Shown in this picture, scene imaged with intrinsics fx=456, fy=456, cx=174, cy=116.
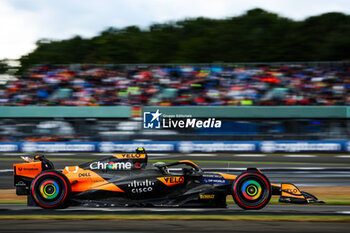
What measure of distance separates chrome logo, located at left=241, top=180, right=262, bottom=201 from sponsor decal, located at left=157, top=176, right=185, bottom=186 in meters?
1.19

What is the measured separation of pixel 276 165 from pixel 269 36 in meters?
23.3

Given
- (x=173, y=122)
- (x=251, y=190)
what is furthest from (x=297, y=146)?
(x=251, y=190)

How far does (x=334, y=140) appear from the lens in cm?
2200

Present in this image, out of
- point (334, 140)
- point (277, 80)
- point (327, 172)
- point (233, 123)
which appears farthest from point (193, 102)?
point (327, 172)

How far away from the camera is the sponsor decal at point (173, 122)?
23.5 metres

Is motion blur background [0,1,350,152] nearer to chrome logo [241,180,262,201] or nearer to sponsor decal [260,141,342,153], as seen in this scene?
sponsor decal [260,141,342,153]

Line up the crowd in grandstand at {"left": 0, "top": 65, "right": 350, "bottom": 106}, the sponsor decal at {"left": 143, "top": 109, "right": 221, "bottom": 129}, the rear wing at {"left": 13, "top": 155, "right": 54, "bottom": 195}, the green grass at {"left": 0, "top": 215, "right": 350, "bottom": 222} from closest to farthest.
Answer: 1. the green grass at {"left": 0, "top": 215, "right": 350, "bottom": 222}
2. the rear wing at {"left": 13, "top": 155, "right": 54, "bottom": 195}
3. the sponsor decal at {"left": 143, "top": 109, "right": 221, "bottom": 129}
4. the crowd in grandstand at {"left": 0, "top": 65, "right": 350, "bottom": 106}

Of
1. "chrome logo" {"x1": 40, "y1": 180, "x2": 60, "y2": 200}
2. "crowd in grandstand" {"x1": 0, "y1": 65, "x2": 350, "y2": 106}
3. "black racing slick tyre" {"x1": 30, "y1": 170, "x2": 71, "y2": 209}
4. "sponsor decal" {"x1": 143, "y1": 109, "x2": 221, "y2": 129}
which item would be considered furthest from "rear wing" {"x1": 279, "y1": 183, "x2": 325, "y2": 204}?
"crowd in grandstand" {"x1": 0, "y1": 65, "x2": 350, "y2": 106}

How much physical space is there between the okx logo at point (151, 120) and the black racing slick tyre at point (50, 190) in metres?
14.6

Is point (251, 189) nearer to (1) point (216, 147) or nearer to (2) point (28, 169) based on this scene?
(2) point (28, 169)

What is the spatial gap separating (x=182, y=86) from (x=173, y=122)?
3.18 m

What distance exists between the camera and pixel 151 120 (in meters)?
24.0

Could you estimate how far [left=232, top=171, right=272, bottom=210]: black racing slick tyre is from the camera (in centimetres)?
850

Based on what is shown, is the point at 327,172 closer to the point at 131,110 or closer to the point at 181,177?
the point at 181,177
